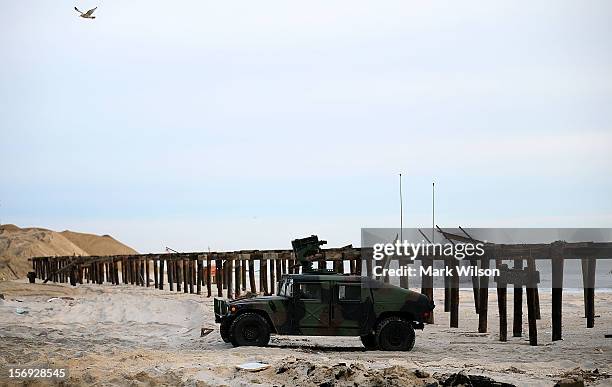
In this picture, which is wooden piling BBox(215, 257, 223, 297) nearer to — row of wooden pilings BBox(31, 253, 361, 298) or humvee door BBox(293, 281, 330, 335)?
row of wooden pilings BBox(31, 253, 361, 298)

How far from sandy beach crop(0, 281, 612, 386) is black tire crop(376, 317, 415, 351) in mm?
435

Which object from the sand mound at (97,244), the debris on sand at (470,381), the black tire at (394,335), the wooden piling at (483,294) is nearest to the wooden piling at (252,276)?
the wooden piling at (483,294)

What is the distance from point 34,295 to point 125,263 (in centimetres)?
1561

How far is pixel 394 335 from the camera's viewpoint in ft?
61.3

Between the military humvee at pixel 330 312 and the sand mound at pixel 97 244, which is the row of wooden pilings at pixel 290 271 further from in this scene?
the sand mound at pixel 97 244

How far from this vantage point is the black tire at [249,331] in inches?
730

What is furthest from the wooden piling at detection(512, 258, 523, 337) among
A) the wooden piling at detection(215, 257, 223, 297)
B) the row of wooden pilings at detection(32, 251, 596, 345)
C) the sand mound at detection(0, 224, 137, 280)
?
the sand mound at detection(0, 224, 137, 280)

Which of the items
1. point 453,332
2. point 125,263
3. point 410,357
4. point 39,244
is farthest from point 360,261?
point 39,244

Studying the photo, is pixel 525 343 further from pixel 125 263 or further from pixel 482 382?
pixel 125 263

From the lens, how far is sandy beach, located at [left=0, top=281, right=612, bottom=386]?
1398 centimetres

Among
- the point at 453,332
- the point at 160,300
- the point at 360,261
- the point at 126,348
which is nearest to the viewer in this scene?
the point at 126,348

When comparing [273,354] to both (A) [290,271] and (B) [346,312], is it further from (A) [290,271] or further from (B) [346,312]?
(A) [290,271]

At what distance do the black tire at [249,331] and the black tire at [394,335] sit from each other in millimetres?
2406

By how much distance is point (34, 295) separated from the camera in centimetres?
4188
